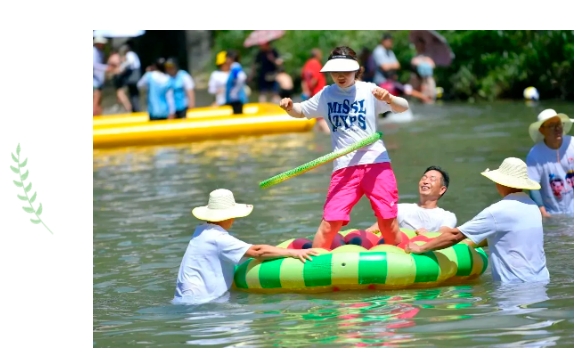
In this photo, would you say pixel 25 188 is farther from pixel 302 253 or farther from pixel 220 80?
pixel 220 80

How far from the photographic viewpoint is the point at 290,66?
2472 cm

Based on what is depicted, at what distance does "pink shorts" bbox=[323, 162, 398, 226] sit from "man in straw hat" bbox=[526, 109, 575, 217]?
2395 mm

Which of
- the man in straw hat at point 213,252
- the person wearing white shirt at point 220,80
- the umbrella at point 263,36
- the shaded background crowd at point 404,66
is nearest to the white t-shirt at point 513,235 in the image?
the man in straw hat at point 213,252

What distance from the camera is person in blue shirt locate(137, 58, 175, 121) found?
57.3 feet

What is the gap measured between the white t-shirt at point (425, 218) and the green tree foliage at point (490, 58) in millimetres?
11084

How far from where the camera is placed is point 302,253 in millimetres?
7254

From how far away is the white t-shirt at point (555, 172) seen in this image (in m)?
9.40

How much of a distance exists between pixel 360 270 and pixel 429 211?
127 cm

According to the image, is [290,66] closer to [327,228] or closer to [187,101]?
[187,101]

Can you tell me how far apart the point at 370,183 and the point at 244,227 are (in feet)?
9.18

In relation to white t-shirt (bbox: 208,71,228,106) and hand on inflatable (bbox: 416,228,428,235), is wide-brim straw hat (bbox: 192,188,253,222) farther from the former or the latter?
white t-shirt (bbox: 208,71,228,106)

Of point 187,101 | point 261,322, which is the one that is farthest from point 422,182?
point 187,101

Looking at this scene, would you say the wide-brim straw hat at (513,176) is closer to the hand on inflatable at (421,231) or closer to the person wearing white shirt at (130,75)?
the hand on inflatable at (421,231)

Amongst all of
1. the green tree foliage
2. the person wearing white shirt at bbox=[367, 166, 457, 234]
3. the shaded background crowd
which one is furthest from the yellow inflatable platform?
the person wearing white shirt at bbox=[367, 166, 457, 234]
